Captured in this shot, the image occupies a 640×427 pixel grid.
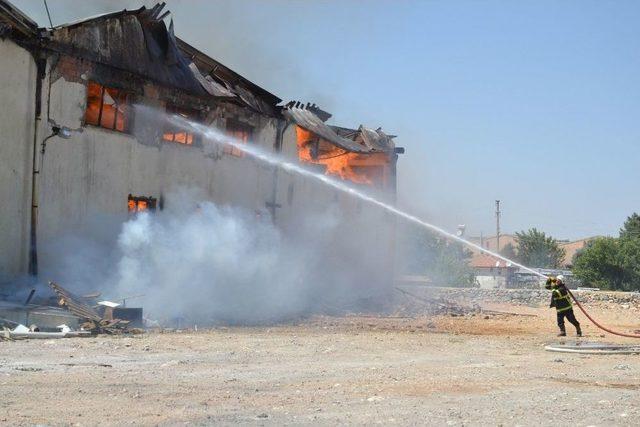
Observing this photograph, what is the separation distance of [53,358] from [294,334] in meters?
6.43

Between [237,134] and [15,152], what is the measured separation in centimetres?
893

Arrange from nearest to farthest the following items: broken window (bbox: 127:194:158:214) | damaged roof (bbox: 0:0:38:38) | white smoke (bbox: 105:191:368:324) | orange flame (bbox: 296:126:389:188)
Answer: damaged roof (bbox: 0:0:38:38) < white smoke (bbox: 105:191:368:324) < broken window (bbox: 127:194:158:214) < orange flame (bbox: 296:126:389:188)

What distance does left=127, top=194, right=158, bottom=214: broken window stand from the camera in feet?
68.8

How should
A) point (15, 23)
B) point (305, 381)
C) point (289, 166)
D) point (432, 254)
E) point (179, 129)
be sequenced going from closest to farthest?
point (305, 381)
point (15, 23)
point (179, 129)
point (289, 166)
point (432, 254)

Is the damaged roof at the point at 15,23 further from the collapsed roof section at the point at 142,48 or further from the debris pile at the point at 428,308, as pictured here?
the debris pile at the point at 428,308

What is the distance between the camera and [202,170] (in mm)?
23438

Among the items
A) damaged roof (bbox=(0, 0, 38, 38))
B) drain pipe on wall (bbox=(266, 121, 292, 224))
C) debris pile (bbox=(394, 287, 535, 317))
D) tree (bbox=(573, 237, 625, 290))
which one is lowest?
debris pile (bbox=(394, 287, 535, 317))

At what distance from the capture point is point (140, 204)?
842 inches

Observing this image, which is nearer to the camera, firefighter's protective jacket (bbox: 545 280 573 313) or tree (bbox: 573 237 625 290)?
firefighter's protective jacket (bbox: 545 280 573 313)

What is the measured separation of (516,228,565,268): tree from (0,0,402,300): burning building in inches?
2013

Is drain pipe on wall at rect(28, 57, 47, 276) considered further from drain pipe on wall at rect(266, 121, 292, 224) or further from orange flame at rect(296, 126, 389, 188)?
orange flame at rect(296, 126, 389, 188)

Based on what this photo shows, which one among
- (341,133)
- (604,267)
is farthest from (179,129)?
(604,267)

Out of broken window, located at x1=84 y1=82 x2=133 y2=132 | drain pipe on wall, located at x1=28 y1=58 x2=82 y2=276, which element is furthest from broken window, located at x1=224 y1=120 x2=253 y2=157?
drain pipe on wall, located at x1=28 y1=58 x2=82 y2=276

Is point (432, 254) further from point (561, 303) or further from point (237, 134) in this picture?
point (561, 303)
